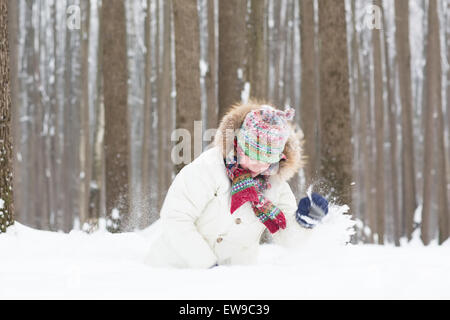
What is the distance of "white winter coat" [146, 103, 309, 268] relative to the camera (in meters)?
3.01

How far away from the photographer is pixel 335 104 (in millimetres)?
5633

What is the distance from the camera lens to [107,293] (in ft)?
6.79

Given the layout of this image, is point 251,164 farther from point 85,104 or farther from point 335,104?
point 85,104

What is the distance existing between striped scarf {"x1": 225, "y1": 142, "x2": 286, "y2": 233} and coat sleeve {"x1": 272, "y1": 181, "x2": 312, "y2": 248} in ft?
0.23

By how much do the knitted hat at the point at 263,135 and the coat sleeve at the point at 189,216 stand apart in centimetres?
35

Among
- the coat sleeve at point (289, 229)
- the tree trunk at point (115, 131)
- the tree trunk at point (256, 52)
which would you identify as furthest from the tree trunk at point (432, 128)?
the coat sleeve at point (289, 229)

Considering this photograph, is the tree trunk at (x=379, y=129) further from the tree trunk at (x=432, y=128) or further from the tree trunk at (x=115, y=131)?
the tree trunk at (x=115, y=131)

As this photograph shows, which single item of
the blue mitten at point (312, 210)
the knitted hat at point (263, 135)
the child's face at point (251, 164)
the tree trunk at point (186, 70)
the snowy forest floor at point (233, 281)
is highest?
the tree trunk at point (186, 70)

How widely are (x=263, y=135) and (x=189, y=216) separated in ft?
2.27

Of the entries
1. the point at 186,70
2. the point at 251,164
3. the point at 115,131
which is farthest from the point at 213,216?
the point at 115,131

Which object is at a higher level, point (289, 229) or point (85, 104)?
point (85, 104)

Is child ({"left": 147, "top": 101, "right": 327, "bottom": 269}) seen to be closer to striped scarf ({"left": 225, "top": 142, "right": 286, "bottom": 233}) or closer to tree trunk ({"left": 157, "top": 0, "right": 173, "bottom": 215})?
striped scarf ({"left": 225, "top": 142, "right": 286, "bottom": 233})

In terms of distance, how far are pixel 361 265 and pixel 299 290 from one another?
847 mm

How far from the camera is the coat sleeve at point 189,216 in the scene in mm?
3004
